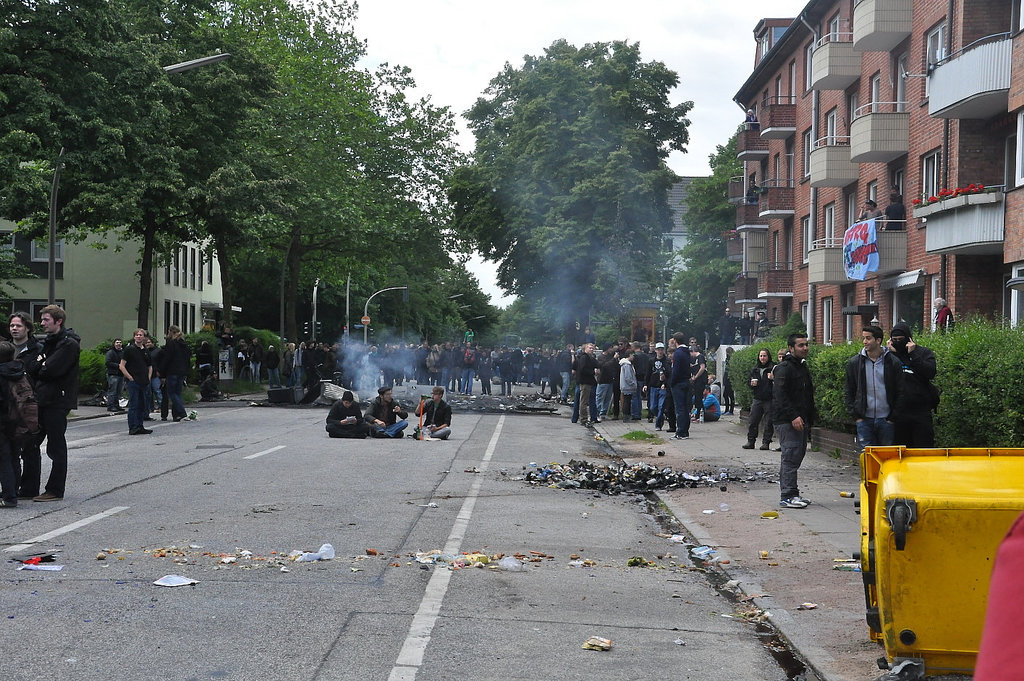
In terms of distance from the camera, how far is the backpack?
10445 millimetres

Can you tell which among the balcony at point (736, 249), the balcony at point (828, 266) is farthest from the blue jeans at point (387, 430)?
the balcony at point (736, 249)

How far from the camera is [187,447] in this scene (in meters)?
17.5

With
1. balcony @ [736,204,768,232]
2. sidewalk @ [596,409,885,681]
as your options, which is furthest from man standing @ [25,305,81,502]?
balcony @ [736,204,768,232]

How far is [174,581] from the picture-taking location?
279 inches

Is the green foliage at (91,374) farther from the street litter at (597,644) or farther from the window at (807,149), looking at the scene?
the street litter at (597,644)

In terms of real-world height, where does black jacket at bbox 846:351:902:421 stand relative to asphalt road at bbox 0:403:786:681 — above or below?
above

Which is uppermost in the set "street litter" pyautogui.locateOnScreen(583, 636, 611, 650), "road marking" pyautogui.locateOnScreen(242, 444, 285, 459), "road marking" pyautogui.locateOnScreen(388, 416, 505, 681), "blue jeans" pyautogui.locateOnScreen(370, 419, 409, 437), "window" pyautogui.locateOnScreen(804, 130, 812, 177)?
"window" pyautogui.locateOnScreen(804, 130, 812, 177)

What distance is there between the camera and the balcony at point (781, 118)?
4144 centimetres

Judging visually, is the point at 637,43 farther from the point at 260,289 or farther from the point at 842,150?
the point at 260,289

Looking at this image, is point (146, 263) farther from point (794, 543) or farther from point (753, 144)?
point (794, 543)

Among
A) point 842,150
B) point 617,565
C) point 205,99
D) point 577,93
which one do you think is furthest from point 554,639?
point 577,93

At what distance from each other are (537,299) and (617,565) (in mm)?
43483

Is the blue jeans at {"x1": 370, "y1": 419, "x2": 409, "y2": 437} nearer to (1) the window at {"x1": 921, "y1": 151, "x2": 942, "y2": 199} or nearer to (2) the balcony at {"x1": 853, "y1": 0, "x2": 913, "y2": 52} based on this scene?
(1) the window at {"x1": 921, "y1": 151, "x2": 942, "y2": 199}

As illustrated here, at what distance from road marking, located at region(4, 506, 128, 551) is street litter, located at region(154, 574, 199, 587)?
5.45 ft
